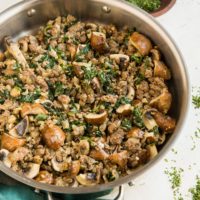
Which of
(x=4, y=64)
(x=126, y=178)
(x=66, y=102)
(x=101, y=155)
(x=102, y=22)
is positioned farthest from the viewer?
(x=102, y=22)

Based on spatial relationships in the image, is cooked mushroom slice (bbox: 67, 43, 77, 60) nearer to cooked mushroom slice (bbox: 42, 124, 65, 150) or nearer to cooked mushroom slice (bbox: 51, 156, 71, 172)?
cooked mushroom slice (bbox: 42, 124, 65, 150)

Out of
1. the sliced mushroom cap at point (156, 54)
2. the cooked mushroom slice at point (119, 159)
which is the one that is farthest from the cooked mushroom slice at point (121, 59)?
the cooked mushroom slice at point (119, 159)

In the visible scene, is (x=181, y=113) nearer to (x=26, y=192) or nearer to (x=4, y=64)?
(x=26, y=192)

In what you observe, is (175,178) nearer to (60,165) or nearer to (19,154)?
(60,165)

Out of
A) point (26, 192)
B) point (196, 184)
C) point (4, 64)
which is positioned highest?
point (4, 64)

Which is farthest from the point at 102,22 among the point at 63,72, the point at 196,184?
the point at 196,184
